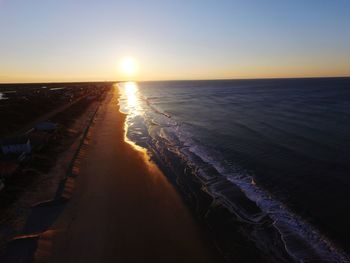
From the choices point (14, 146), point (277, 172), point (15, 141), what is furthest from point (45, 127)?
point (277, 172)

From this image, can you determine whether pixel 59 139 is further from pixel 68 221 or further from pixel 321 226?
pixel 321 226

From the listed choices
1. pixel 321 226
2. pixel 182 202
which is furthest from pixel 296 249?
pixel 182 202

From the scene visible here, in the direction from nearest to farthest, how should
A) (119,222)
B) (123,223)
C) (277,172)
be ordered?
(123,223), (119,222), (277,172)

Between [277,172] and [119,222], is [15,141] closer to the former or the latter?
[119,222]

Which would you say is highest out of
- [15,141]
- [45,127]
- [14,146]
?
[15,141]

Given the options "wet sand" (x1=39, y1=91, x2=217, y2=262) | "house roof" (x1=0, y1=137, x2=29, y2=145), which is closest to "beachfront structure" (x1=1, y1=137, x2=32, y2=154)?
"house roof" (x1=0, y1=137, x2=29, y2=145)

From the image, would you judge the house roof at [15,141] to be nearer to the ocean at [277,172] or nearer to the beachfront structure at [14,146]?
the beachfront structure at [14,146]

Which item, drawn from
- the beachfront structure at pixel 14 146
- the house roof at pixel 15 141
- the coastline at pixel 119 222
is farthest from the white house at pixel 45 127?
the coastline at pixel 119 222

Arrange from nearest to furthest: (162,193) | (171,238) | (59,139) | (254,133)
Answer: (171,238) → (162,193) → (59,139) → (254,133)
